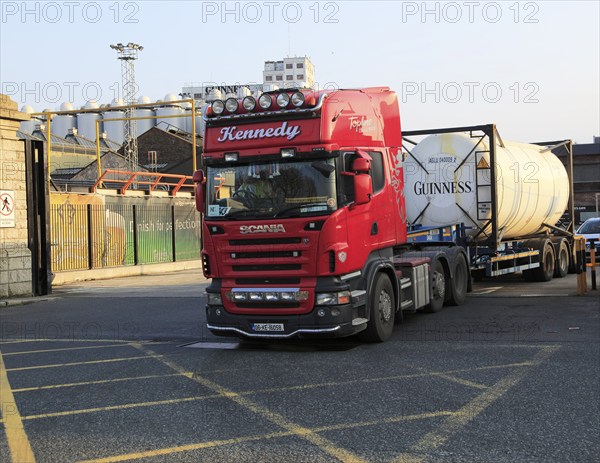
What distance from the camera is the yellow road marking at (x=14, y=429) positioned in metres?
5.46

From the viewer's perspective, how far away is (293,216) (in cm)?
910

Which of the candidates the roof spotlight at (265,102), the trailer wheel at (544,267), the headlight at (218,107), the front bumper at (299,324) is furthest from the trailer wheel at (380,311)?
the trailer wheel at (544,267)

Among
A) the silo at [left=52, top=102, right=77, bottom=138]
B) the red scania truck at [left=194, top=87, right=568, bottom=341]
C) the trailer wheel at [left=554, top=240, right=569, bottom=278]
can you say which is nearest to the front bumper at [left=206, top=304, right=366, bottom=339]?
the red scania truck at [left=194, top=87, right=568, bottom=341]

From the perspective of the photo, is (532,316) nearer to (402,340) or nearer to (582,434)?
(402,340)

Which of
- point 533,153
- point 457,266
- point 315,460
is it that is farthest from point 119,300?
point 315,460

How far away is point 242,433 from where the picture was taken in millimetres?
5871

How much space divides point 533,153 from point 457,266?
5.44 metres

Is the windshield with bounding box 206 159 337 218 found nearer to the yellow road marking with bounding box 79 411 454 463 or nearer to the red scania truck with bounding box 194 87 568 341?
the red scania truck with bounding box 194 87 568 341

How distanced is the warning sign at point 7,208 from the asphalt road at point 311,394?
236 inches

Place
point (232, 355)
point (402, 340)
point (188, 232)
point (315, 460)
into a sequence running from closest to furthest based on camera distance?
point (315, 460) → point (232, 355) → point (402, 340) → point (188, 232)

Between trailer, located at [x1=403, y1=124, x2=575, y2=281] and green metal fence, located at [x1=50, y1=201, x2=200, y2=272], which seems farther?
green metal fence, located at [x1=50, y1=201, x2=200, y2=272]

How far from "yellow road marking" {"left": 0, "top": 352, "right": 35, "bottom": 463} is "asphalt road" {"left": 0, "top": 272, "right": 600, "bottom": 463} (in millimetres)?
23

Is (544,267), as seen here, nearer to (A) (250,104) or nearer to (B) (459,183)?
(B) (459,183)

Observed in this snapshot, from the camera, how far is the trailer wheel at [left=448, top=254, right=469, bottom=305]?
44.8 feet
